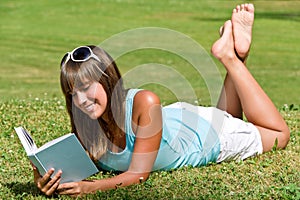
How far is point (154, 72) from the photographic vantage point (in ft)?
50.1

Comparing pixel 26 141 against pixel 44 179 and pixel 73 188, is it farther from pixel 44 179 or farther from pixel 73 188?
pixel 73 188

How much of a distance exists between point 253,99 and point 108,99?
1.55 metres

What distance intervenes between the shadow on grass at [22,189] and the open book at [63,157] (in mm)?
249

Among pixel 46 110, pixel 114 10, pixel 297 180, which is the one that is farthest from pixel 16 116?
pixel 114 10

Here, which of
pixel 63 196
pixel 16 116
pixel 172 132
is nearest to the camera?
pixel 63 196

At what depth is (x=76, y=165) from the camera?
4645mm

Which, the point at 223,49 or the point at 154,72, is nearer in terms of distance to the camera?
the point at 223,49

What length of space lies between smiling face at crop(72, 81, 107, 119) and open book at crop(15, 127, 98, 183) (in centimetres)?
35

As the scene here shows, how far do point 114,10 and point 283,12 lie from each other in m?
5.95

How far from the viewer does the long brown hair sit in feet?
15.6

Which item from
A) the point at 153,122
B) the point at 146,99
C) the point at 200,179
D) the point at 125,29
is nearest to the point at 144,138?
the point at 153,122

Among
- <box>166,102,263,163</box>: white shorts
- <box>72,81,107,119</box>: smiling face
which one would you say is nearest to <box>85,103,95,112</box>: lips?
<box>72,81,107,119</box>: smiling face

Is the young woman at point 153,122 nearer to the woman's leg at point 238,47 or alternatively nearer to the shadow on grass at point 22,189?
the woman's leg at point 238,47

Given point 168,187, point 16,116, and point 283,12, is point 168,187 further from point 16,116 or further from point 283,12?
point 283,12
